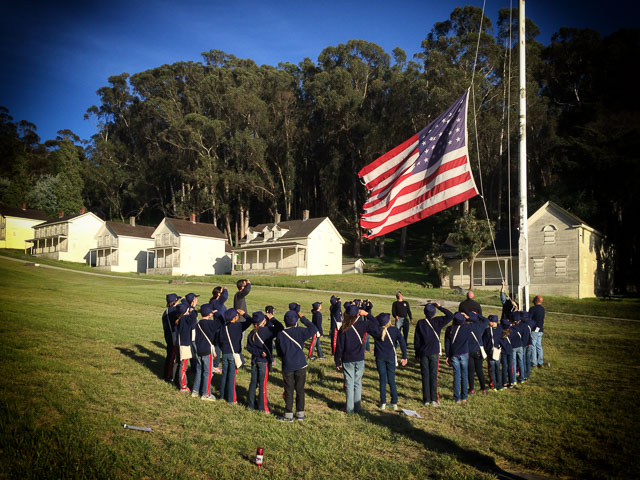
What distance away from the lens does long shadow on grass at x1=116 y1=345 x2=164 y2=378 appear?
39.6ft

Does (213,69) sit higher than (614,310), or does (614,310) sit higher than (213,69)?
(213,69)

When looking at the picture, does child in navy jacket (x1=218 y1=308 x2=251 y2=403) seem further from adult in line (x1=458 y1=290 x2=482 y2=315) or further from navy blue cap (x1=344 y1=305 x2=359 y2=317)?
adult in line (x1=458 y1=290 x2=482 y2=315)

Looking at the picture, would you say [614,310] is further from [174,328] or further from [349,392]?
[174,328]

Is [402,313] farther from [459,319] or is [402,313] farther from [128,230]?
[128,230]

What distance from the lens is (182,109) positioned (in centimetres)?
7638

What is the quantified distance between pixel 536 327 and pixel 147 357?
36.0 ft

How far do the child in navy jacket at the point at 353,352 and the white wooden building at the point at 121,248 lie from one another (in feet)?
183

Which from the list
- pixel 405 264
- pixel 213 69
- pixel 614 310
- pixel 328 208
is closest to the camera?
pixel 614 310

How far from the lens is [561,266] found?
39.9 meters

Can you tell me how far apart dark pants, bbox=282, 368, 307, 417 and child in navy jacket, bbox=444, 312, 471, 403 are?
11.5 ft

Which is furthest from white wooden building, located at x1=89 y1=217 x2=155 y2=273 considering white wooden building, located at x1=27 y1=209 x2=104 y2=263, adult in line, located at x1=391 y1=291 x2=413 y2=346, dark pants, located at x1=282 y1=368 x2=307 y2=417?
dark pants, located at x1=282 y1=368 x2=307 y2=417

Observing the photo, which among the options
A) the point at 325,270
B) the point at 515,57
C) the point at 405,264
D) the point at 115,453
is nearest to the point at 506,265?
the point at 405,264

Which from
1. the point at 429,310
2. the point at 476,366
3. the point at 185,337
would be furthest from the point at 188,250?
the point at 429,310

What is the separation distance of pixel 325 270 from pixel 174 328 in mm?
45687
